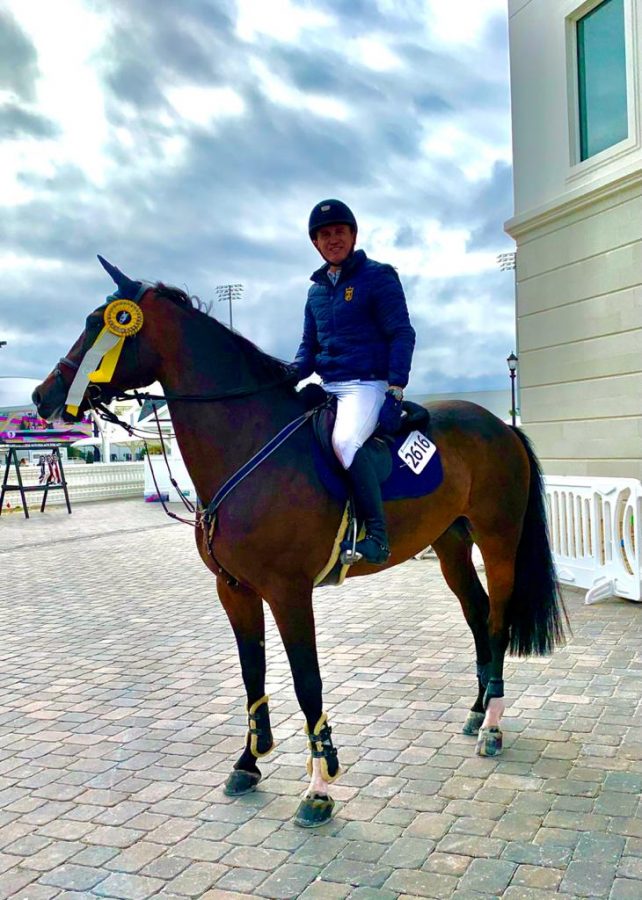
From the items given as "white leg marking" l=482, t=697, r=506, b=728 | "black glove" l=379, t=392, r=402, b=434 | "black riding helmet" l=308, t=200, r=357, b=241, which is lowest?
"white leg marking" l=482, t=697, r=506, b=728

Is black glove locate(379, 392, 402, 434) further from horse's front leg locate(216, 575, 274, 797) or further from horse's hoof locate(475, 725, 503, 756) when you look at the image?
horse's hoof locate(475, 725, 503, 756)

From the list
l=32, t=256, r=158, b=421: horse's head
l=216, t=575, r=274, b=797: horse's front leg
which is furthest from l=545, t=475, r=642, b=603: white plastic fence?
l=32, t=256, r=158, b=421: horse's head

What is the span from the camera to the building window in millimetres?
9266

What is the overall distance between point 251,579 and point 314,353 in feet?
4.23

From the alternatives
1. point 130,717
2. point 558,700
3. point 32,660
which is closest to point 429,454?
point 558,700

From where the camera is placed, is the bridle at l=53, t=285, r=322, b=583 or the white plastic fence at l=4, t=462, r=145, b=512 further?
the white plastic fence at l=4, t=462, r=145, b=512

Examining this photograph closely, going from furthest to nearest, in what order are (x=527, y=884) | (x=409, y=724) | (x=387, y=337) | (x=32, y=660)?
(x=32, y=660) < (x=409, y=724) < (x=387, y=337) < (x=527, y=884)

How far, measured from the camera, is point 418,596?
830 centimetres

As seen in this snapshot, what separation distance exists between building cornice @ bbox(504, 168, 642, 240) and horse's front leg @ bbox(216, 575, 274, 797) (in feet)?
24.7

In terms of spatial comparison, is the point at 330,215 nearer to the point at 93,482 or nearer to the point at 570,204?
the point at 570,204

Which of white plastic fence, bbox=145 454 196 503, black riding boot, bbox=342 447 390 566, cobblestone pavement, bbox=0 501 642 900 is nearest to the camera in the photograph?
cobblestone pavement, bbox=0 501 642 900

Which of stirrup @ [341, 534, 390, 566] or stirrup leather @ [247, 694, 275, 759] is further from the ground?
stirrup @ [341, 534, 390, 566]

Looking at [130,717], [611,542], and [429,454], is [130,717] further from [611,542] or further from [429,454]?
[611,542]

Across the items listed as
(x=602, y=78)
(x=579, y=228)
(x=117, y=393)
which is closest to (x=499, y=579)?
(x=117, y=393)
